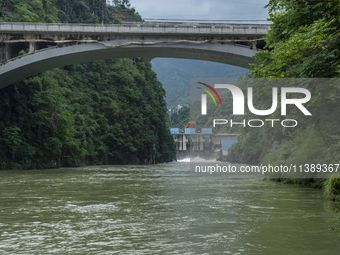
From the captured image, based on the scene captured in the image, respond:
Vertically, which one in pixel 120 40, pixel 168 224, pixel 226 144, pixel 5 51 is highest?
pixel 120 40

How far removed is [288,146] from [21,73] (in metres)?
21.3

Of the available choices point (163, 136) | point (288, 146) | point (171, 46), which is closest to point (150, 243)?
point (288, 146)

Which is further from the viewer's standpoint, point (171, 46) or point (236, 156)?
point (236, 156)

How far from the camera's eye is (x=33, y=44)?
97.7ft

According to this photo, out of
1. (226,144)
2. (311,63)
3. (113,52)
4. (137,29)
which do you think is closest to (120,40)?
(137,29)

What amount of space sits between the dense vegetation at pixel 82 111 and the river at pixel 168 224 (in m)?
22.3

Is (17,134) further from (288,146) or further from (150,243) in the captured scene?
(150,243)

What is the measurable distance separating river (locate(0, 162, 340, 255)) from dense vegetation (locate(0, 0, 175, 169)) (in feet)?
73.2

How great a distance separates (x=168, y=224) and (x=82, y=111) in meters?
38.9

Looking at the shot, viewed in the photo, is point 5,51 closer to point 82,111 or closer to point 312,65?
point 82,111

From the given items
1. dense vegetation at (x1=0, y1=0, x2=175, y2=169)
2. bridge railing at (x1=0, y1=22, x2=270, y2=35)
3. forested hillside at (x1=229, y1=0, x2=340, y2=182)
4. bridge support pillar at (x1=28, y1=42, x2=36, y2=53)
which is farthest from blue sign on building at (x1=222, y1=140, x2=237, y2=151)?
forested hillside at (x1=229, y1=0, x2=340, y2=182)

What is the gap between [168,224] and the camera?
7.70 meters

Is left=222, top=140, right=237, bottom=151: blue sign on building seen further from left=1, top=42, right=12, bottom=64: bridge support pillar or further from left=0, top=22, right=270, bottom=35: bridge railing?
left=1, top=42, right=12, bottom=64: bridge support pillar

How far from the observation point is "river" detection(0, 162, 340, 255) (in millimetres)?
5902
